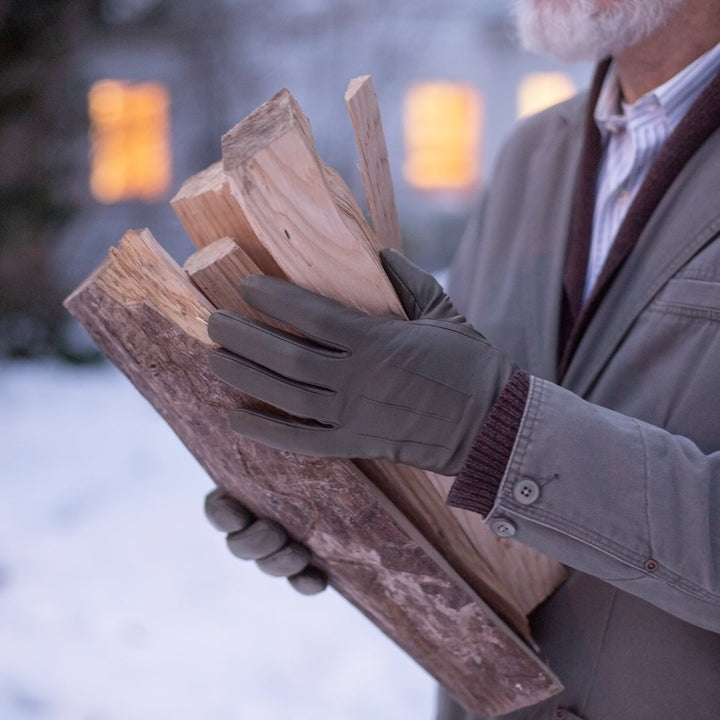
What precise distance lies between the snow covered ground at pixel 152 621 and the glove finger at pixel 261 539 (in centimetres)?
203

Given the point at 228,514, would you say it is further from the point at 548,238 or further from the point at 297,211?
the point at 548,238

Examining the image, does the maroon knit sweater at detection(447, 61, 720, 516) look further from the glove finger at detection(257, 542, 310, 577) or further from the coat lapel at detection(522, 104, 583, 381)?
the glove finger at detection(257, 542, 310, 577)

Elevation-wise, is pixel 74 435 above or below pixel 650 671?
below

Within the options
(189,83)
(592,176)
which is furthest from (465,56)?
(592,176)

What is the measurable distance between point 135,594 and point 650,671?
10.2 ft

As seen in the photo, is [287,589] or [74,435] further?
[74,435]

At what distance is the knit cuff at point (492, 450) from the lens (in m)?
0.95

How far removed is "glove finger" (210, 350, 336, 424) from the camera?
941 mm

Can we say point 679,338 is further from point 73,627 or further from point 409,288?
point 73,627

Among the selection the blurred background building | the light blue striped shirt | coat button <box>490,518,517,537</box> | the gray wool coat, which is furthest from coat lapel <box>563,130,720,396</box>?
the blurred background building

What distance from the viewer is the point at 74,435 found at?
5.68m

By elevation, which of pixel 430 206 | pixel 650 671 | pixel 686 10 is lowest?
pixel 430 206

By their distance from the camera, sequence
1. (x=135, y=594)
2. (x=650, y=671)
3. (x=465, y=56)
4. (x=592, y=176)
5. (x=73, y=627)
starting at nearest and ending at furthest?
(x=650, y=671) → (x=592, y=176) → (x=73, y=627) → (x=135, y=594) → (x=465, y=56)

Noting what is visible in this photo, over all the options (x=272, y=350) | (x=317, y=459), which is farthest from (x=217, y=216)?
(x=317, y=459)
